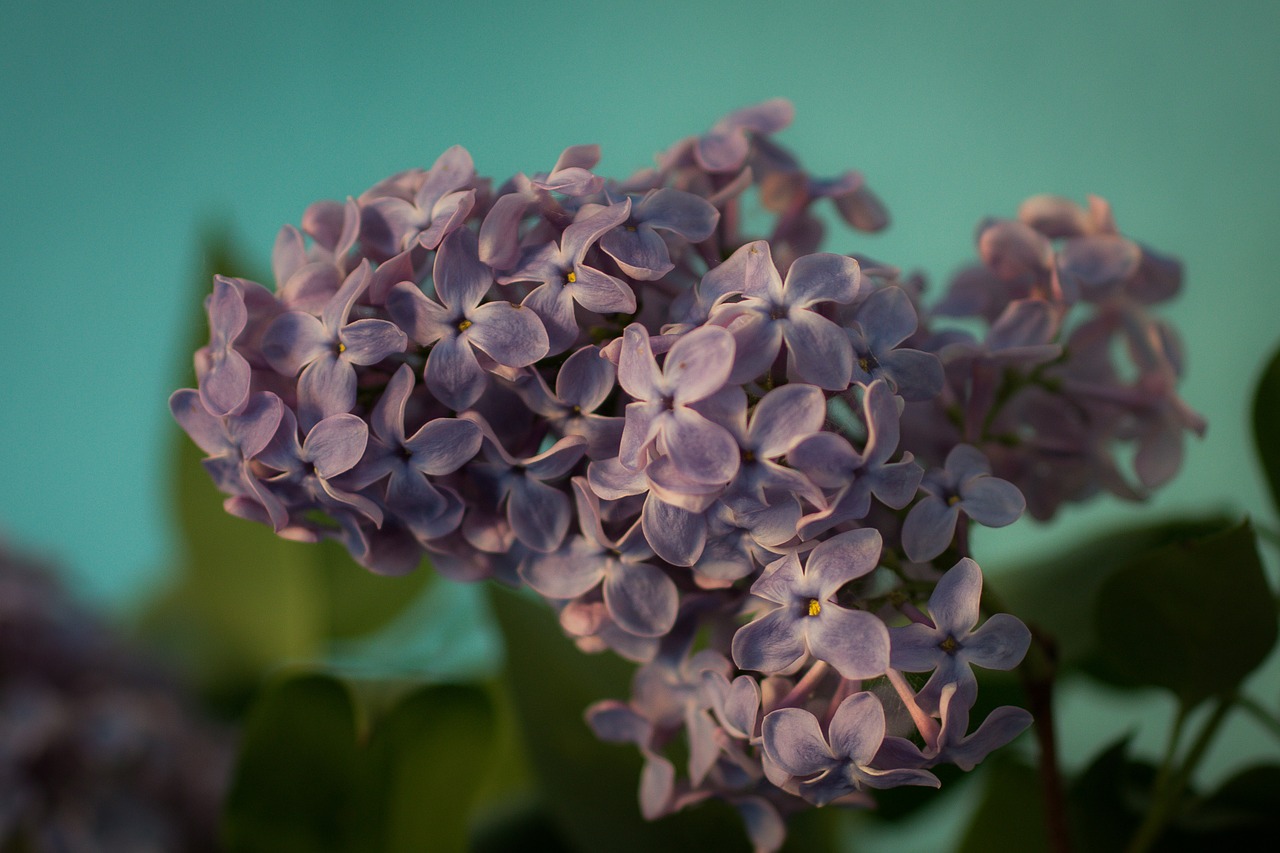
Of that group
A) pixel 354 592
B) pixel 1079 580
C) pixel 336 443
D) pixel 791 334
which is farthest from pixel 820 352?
pixel 354 592

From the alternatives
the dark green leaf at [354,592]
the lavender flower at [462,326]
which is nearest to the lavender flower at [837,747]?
the lavender flower at [462,326]

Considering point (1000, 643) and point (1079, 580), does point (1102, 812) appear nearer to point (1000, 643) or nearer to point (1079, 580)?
point (1079, 580)

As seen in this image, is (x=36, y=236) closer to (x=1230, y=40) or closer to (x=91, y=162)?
(x=91, y=162)

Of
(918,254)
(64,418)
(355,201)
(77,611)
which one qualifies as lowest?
(64,418)

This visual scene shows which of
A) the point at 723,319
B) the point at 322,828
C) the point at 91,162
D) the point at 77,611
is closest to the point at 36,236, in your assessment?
the point at 91,162

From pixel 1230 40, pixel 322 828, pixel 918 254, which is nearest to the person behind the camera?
pixel 322 828

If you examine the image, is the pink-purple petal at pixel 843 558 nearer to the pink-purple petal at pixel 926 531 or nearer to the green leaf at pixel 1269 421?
the pink-purple petal at pixel 926 531
